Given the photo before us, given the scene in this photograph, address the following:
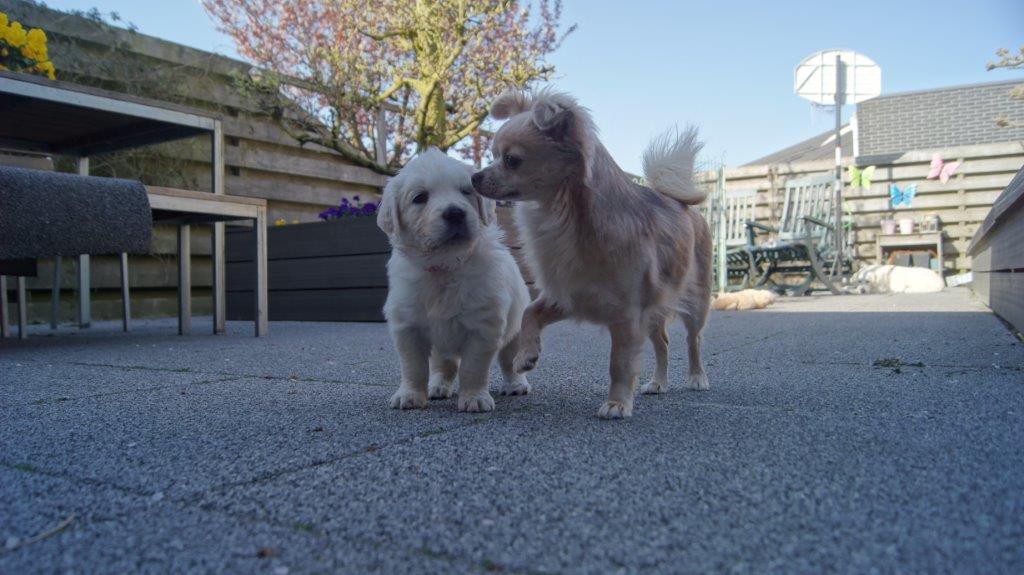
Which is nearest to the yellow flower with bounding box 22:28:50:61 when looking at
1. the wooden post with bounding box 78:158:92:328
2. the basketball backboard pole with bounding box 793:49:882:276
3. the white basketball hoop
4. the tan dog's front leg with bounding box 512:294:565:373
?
the wooden post with bounding box 78:158:92:328

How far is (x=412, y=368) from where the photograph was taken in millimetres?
2225

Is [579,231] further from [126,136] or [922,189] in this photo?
[922,189]

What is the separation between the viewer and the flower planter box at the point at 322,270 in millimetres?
5934

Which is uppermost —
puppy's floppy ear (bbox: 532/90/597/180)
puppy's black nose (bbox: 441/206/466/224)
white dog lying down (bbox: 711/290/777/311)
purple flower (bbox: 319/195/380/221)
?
purple flower (bbox: 319/195/380/221)

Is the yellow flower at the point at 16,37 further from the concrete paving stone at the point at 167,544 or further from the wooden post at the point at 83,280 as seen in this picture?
the concrete paving stone at the point at 167,544

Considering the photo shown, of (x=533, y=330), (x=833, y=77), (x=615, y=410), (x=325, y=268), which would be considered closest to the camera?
(x=615, y=410)

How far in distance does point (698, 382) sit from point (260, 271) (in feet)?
10.5

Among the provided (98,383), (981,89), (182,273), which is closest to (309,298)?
(182,273)

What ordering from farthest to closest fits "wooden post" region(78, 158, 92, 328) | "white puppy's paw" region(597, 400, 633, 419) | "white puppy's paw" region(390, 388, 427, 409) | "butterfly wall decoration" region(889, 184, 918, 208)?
"butterfly wall decoration" region(889, 184, 918, 208), "wooden post" region(78, 158, 92, 328), "white puppy's paw" region(390, 388, 427, 409), "white puppy's paw" region(597, 400, 633, 419)

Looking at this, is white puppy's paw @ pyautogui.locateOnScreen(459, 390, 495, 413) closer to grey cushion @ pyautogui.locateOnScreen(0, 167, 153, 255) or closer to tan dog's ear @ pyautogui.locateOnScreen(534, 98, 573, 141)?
tan dog's ear @ pyautogui.locateOnScreen(534, 98, 573, 141)

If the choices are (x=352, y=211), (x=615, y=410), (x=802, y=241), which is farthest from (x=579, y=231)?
(x=802, y=241)

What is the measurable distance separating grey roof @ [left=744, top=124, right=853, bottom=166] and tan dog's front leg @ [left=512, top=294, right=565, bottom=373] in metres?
16.0

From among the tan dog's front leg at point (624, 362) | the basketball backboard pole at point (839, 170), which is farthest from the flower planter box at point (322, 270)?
the basketball backboard pole at point (839, 170)

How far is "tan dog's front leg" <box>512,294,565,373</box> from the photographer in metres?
2.05
